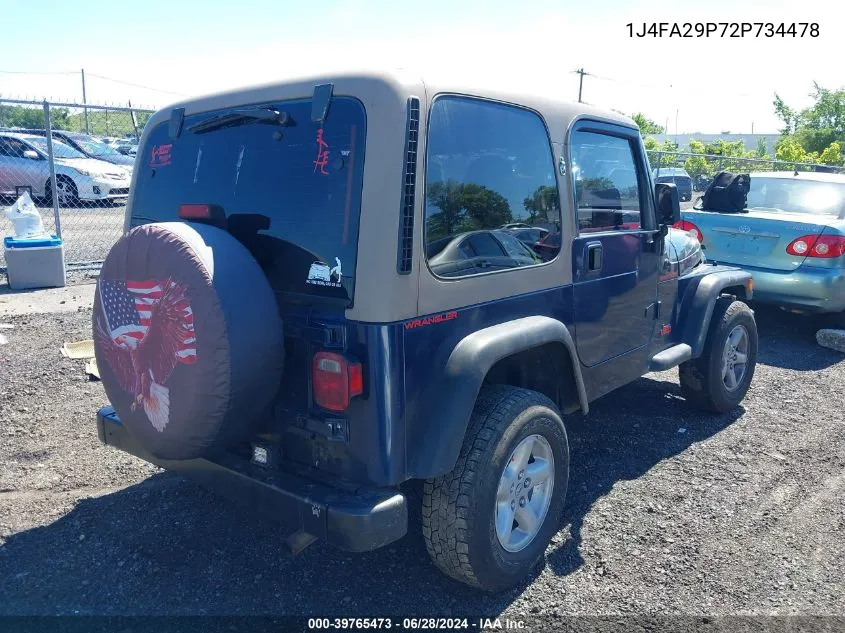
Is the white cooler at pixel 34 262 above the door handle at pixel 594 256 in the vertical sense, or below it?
below

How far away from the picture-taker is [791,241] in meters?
6.77

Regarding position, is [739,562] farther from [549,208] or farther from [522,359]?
[549,208]

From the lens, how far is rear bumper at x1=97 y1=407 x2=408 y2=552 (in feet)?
7.81

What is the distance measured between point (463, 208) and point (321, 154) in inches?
Answer: 24.2

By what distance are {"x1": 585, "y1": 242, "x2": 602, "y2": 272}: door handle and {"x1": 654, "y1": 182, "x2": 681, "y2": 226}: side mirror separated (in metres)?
0.89

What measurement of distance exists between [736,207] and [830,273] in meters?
1.19

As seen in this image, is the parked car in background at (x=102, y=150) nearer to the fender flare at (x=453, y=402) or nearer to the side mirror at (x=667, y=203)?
the side mirror at (x=667, y=203)

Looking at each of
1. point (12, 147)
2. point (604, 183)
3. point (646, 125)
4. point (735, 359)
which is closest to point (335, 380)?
A: point (604, 183)

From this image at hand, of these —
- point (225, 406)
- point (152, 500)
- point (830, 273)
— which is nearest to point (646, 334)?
point (225, 406)

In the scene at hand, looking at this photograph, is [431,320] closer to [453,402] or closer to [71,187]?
[453,402]

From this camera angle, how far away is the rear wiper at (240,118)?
2764mm

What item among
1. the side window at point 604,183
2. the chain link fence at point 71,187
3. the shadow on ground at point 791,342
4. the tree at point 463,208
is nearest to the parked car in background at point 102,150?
the chain link fence at point 71,187

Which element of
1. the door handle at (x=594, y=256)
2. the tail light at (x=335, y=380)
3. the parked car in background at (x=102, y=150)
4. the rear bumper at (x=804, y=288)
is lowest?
the rear bumper at (x=804, y=288)

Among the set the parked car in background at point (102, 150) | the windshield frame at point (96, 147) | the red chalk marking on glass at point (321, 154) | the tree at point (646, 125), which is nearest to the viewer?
the red chalk marking on glass at point (321, 154)
